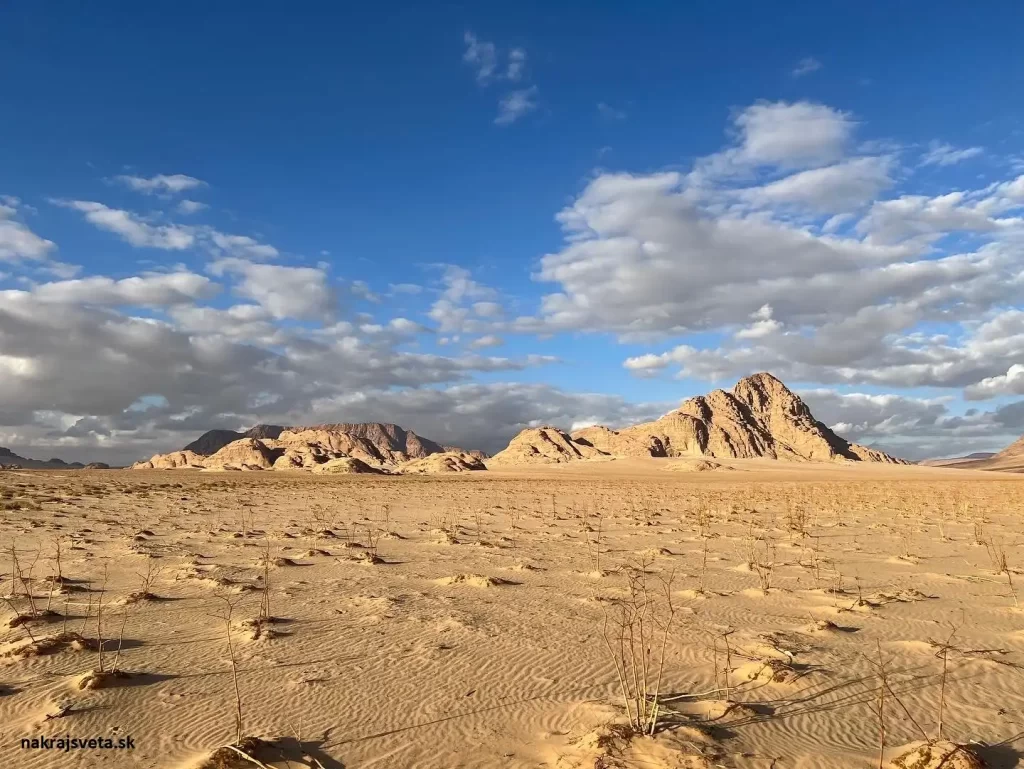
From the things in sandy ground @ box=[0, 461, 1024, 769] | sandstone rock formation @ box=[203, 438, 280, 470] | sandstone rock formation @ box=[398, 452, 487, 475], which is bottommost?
sandy ground @ box=[0, 461, 1024, 769]

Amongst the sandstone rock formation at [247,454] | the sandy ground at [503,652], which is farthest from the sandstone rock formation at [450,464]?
the sandy ground at [503,652]

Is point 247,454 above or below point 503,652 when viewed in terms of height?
above

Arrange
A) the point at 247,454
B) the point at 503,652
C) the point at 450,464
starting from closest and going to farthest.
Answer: the point at 503,652 < the point at 450,464 < the point at 247,454

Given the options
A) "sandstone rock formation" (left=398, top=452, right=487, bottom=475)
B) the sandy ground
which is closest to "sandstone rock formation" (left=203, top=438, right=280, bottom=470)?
"sandstone rock formation" (left=398, top=452, right=487, bottom=475)

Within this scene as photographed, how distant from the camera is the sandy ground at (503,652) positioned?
4695 millimetres

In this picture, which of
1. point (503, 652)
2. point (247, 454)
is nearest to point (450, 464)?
point (247, 454)

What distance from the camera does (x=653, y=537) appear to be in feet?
55.5

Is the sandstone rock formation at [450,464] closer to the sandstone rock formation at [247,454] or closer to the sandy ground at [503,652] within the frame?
the sandstone rock formation at [247,454]

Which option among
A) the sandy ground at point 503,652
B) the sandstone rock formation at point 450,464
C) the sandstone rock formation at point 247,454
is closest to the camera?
the sandy ground at point 503,652

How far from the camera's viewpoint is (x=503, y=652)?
6824 millimetres

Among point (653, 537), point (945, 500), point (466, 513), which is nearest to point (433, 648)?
point (653, 537)

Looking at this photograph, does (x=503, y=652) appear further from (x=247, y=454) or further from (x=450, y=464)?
(x=247, y=454)

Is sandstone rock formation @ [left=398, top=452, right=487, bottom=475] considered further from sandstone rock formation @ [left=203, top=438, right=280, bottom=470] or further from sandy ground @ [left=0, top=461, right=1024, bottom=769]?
sandy ground @ [left=0, top=461, right=1024, bottom=769]

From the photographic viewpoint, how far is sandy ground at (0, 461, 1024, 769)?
4695 mm
